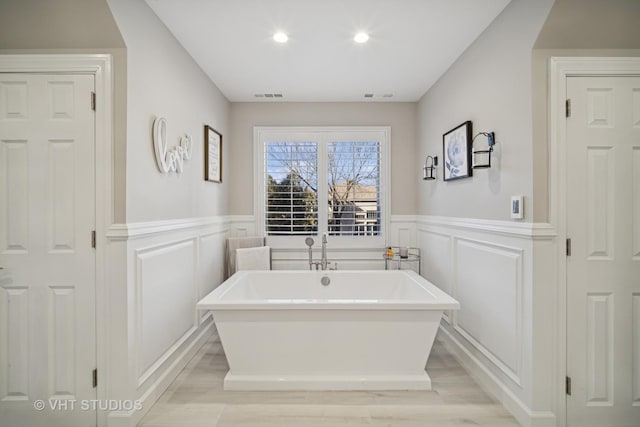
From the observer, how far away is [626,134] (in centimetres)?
186

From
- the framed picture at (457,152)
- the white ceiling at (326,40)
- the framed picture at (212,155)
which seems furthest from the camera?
the framed picture at (212,155)

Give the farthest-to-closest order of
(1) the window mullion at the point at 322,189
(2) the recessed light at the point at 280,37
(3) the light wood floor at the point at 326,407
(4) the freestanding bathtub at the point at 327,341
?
(1) the window mullion at the point at 322,189, (2) the recessed light at the point at 280,37, (4) the freestanding bathtub at the point at 327,341, (3) the light wood floor at the point at 326,407

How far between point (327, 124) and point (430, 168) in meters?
1.31

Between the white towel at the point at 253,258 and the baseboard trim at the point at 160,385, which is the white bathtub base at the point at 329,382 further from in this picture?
the white towel at the point at 253,258

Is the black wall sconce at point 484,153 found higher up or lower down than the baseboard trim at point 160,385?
higher up

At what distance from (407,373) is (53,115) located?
2.75 metres

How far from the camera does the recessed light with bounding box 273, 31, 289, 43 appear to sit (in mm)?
2389

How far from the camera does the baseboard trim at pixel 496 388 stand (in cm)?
188

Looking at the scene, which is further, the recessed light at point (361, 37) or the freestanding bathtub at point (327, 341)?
the recessed light at point (361, 37)

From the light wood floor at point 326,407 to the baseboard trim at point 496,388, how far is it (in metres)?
0.05

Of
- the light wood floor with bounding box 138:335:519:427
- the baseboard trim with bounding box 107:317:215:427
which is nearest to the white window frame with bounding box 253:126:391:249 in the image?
the baseboard trim with bounding box 107:317:215:427

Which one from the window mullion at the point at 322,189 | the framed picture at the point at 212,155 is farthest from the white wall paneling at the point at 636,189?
the framed picture at the point at 212,155

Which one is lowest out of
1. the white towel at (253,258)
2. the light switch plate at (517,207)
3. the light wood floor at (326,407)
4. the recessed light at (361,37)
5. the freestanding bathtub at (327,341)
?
the light wood floor at (326,407)

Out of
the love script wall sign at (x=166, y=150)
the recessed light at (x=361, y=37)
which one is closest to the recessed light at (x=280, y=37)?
the recessed light at (x=361, y=37)
